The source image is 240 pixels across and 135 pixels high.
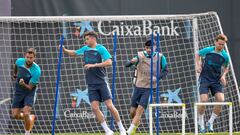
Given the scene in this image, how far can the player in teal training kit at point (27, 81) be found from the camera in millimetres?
14859

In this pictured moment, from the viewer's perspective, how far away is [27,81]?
49.3ft

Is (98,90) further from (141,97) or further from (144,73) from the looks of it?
(144,73)

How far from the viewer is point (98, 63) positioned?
13570 millimetres

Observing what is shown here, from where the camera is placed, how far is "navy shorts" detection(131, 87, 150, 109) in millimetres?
14531

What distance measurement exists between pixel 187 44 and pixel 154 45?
9.82ft

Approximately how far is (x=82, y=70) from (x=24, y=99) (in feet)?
8.07

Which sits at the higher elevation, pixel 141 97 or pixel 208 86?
pixel 208 86

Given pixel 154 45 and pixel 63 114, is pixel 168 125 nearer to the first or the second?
pixel 63 114

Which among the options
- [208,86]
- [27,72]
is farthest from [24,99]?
[208,86]

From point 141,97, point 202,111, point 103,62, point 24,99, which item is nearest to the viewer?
point 103,62

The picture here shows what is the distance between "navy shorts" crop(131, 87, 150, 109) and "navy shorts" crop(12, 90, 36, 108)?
1.89m

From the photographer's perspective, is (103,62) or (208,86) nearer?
(103,62)

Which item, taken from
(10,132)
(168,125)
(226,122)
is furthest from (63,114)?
(226,122)

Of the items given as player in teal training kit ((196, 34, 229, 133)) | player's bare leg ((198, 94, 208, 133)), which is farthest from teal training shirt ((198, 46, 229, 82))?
player's bare leg ((198, 94, 208, 133))
